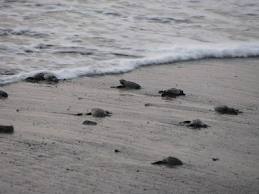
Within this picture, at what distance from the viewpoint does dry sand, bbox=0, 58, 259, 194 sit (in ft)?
15.2

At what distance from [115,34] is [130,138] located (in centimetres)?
457

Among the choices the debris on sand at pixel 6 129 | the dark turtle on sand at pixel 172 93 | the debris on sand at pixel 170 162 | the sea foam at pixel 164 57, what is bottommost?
the debris on sand at pixel 170 162

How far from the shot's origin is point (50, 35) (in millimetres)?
9648

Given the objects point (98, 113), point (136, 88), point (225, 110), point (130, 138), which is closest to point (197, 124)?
point (225, 110)

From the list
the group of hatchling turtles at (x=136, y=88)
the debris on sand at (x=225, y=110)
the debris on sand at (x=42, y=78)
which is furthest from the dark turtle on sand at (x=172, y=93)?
the debris on sand at (x=42, y=78)

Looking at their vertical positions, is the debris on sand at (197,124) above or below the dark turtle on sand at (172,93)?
below

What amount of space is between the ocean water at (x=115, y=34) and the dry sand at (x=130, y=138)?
66 centimetres

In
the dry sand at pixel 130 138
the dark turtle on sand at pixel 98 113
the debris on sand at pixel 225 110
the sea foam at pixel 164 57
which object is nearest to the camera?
the dry sand at pixel 130 138

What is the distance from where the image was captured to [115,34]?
995cm

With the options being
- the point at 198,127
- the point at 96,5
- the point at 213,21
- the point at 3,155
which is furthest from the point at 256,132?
the point at 96,5

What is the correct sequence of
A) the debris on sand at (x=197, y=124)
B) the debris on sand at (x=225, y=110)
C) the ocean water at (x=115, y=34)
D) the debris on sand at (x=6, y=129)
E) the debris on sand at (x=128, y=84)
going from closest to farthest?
the debris on sand at (x=6, y=129) < the debris on sand at (x=197, y=124) < the debris on sand at (x=225, y=110) < the debris on sand at (x=128, y=84) < the ocean water at (x=115, y=34)

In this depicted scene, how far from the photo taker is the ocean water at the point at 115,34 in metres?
8.27

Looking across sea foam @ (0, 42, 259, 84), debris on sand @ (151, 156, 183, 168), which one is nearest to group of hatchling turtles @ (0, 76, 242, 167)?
debris on sand @ (151, 156, 183, 168)

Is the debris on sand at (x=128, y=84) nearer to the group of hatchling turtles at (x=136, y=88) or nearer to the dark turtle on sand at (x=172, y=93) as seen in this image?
the group of hatchling turtles at (x=136, y=88)
